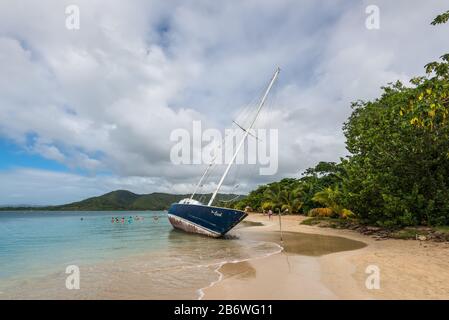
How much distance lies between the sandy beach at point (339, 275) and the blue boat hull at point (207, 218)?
7.53m

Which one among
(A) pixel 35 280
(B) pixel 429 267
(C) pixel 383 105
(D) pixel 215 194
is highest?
(C) pixel 383 105

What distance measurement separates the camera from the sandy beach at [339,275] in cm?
777

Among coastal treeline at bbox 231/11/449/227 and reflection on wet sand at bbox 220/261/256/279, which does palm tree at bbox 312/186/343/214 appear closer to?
coastal treeline at bbox 231/11/449/227

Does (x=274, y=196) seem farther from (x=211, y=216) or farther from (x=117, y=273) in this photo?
(x=117, y=273)

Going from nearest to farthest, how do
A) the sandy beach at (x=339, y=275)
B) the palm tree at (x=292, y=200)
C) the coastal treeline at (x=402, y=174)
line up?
1. the sandy beach at (x=339, y=275)
2. the coastal treeline at (x=402, y=174)
3. the palm tree at (x=292, y=200)

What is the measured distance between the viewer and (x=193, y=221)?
2558 cm

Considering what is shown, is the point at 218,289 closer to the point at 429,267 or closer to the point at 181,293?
the point at 181,293

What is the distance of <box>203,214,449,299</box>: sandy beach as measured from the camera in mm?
7774

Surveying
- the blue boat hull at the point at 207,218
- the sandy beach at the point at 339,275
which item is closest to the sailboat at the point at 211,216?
the blue boat hull at the point at 207,218

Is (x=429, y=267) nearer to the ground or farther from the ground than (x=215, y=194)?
nearer to the ground

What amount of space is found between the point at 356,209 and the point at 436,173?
5.80m

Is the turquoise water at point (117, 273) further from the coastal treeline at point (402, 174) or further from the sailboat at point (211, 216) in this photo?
the coastal treeline at point (402, 174)
